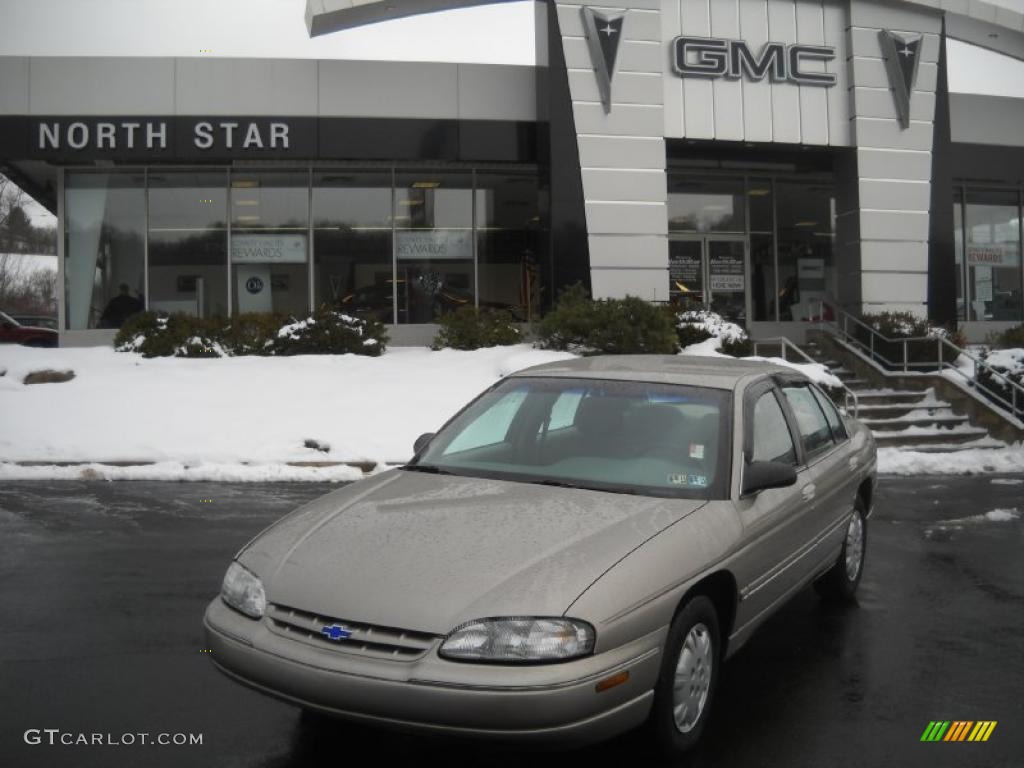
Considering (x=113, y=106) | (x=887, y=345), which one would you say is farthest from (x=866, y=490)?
(x=113, y=106)

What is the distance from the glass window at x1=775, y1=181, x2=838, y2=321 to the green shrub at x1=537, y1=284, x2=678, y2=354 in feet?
23.7

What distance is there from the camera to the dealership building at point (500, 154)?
56.9 feet

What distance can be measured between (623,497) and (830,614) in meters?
2.33

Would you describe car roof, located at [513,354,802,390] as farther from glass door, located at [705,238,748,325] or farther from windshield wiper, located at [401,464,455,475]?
glass door, located at [705,238,748,325]

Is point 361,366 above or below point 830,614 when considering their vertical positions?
above

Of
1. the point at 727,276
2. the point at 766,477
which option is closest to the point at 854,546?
the point at 766,477

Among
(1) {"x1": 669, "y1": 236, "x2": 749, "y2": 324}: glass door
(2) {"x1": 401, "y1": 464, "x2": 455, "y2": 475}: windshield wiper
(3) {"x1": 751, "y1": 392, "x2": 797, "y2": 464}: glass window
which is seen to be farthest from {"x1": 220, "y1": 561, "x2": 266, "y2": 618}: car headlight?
(1) {"x1": 669, "y1": 236, "x2": 749, "y2": 324}: glass door

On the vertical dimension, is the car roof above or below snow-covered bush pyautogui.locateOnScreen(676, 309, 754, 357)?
below

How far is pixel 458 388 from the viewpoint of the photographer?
45.2 feet

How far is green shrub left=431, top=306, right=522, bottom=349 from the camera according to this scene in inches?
655

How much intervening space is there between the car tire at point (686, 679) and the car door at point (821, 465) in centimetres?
130

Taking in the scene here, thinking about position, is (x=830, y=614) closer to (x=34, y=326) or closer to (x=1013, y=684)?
(x=1013, y=684)

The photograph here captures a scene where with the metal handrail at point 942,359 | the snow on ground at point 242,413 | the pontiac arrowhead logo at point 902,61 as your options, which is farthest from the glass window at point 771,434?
the pontiac arrowhead logo at point 902,61

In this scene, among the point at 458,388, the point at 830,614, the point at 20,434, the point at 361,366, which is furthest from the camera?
the point at 361,366
